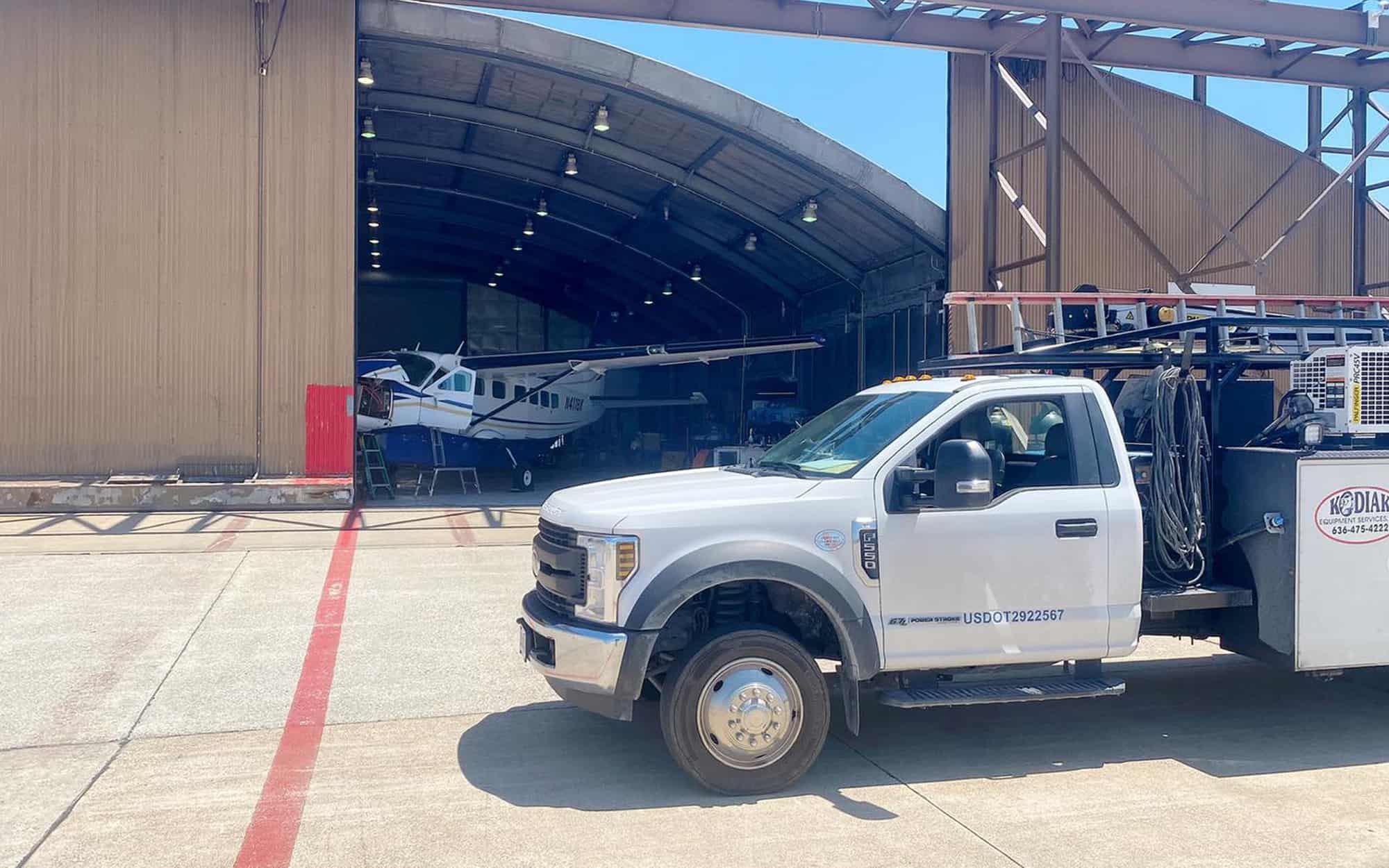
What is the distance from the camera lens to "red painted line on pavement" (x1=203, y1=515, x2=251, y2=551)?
41.4ft

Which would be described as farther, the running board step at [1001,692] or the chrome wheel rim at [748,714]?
the running board step at [1001,692]

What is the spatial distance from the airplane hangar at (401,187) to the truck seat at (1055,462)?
12.7m

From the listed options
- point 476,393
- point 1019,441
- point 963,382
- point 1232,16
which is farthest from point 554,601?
point 476,393

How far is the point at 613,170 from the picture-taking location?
2272 centimetres

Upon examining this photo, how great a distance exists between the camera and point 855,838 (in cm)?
447

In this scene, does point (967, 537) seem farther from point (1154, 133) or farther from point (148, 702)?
point (1154, 133)

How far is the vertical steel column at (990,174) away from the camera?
19.3 metres

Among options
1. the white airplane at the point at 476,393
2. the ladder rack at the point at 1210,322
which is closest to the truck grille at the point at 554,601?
the ladder rack at the point at 1210,322

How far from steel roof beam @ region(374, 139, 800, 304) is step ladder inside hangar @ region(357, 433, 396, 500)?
6.74 m

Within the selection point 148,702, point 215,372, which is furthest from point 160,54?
point 148,702

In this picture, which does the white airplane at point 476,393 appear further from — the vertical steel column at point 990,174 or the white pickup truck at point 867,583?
the white pickup truck at point 867,583

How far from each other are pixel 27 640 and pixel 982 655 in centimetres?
715

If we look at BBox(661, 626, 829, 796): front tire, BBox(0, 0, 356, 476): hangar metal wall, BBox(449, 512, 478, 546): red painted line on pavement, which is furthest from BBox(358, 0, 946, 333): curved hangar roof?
BBox(661, 626, 829, 796): front tire

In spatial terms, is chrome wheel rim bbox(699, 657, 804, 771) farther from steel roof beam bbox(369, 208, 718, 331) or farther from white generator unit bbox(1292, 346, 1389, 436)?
steel roof beam bbox(369, 208, 718, 331)
